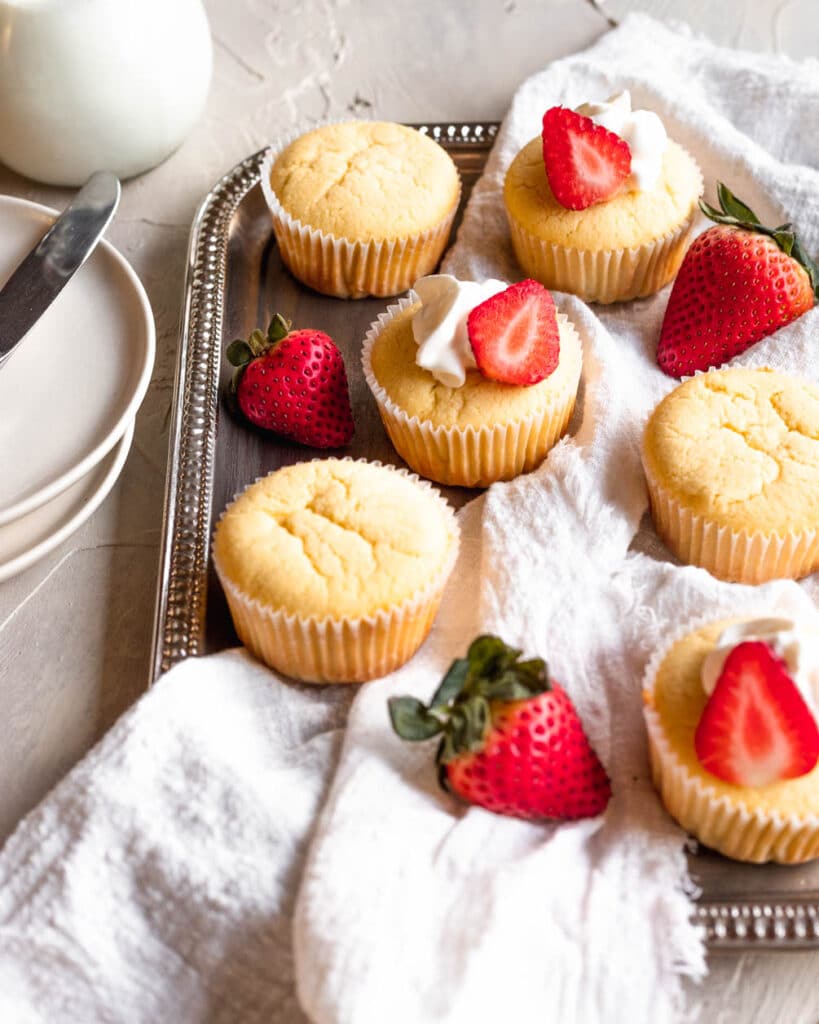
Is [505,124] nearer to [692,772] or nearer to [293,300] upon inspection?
[293,300]

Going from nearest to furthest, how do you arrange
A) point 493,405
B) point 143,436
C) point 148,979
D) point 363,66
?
point 148,979, point 493,405, point 143,436, point 363,66

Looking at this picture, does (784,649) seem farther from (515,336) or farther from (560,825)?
(515,336)

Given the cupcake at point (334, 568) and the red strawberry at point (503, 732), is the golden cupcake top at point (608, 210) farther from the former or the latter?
the red strawberry at point (503, 732)

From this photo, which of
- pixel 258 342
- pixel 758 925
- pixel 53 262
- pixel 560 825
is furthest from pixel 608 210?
pixel 758 925

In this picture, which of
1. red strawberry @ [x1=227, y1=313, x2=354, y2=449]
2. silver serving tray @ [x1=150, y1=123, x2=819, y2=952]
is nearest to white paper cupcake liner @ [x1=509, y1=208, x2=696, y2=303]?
silver serving tray @ [x1=150, y1=123, x2=819, y2=952]

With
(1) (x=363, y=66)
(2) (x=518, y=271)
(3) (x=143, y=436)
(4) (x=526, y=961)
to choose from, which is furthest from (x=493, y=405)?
(1) (x=363, y=66)

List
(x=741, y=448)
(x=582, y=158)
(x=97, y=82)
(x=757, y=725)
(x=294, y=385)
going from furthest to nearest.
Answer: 1. (x=97, y=82)
2. (x=582, y=158)
3. (x=294, y=385)
4. (x=741, y=448)
5. (x=757, y=725)
